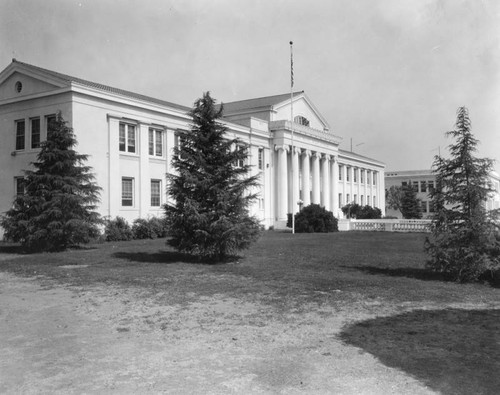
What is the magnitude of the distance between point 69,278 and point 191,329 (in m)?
7.04

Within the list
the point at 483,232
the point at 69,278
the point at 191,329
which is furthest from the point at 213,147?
the point at 191,329

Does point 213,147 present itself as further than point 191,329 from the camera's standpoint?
Yes

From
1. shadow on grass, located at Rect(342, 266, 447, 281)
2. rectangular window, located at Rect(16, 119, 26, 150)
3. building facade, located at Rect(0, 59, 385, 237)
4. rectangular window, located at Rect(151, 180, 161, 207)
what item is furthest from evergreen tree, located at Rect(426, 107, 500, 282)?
rectangular window, located at Rect(16, 119, 26, 150)

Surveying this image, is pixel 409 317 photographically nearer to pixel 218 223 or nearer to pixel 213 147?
pixel 218 223

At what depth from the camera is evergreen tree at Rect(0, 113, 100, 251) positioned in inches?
832

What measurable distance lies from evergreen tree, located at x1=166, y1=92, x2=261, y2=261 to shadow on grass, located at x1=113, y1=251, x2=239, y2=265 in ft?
1.28

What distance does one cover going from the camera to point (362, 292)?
35.6 ft

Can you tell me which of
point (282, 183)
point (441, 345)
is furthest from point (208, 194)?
point (282, 183)

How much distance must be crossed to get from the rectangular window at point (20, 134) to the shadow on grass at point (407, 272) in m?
25.2

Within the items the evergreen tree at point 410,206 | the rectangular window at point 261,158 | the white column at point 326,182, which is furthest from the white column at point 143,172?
the evergreen tree at point 410,206

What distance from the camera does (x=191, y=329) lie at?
7629 millimetres

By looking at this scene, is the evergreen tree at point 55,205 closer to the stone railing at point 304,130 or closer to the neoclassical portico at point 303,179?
the neoclassical portico at point 303,179

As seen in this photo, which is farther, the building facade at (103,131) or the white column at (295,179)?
the white column at (295,179)

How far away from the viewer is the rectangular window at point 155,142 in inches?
1411
